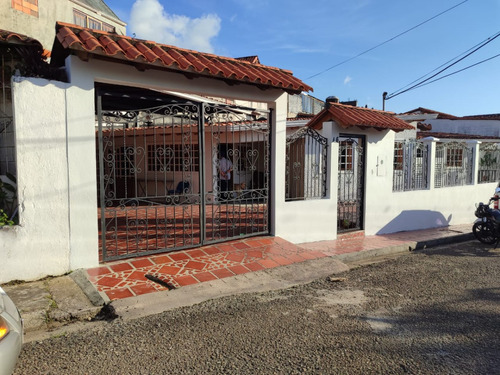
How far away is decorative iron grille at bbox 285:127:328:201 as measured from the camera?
23.5 ft

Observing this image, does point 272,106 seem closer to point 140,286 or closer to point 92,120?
point 92,120

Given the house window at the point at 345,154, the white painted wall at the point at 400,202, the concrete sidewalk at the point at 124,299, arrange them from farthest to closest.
→ the white painted wall at the point at 400,202 → the house window at the point at 345,154 → the concrete sidewalk at the point at 124,299

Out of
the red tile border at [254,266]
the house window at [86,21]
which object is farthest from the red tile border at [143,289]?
the house window at [86,21]

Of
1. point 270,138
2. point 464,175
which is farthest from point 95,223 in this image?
point 464,175

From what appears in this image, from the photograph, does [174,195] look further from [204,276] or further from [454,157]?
[454,157]

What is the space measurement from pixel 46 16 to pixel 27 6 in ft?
2.83

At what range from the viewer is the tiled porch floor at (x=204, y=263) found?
438 centimetres

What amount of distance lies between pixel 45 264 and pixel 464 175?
1132 centimetres

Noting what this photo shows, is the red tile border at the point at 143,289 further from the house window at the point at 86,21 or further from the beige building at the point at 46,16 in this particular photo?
the house window at the point at 86,21

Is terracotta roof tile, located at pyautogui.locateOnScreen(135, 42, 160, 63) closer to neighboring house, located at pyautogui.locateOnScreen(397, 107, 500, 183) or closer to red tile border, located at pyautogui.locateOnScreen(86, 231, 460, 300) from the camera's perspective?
red tile border, located at pyautogui.locateOnScreen(86, 231, 460, 300)

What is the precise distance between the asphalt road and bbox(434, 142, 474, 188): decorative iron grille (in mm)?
5955

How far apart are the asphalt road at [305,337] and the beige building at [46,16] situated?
10803 millimetres

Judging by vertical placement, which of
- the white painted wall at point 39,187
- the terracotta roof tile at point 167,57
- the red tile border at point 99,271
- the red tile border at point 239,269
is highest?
the terracotta roof tile at point 167,57

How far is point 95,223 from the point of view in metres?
4.80
